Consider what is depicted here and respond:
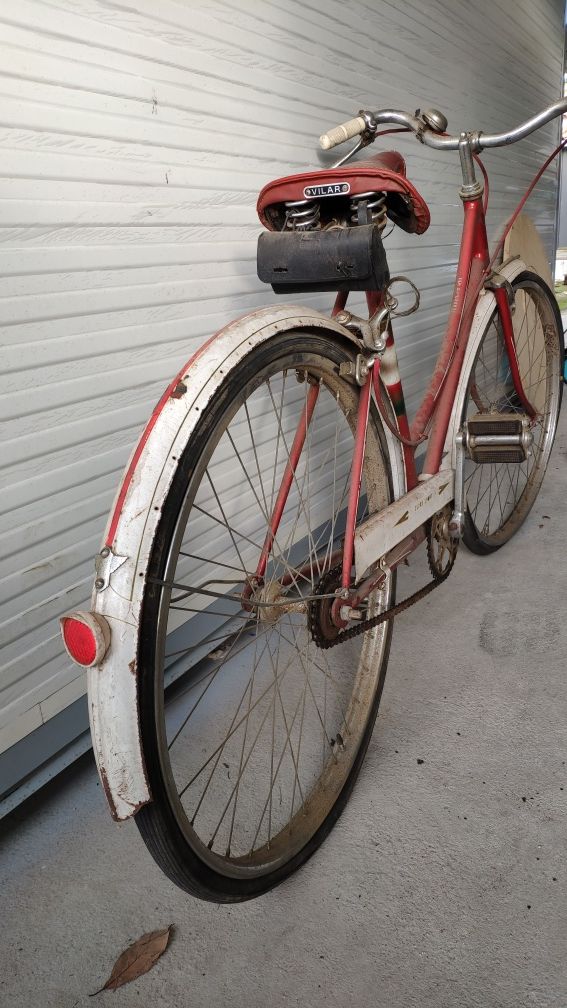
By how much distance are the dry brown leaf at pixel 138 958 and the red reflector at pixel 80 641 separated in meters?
0.63

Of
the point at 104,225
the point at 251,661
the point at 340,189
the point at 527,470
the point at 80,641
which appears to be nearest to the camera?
the point at 80,641

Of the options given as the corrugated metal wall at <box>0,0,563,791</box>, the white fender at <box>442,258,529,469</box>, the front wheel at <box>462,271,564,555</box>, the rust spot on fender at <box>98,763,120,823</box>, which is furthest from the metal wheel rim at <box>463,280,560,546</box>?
the rust spot on fender at <box>98,763,120,823</box>

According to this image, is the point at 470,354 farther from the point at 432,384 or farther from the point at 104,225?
the point at 104,225

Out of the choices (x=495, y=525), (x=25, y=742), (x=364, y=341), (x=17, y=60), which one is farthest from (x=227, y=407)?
(x=495, y=525)

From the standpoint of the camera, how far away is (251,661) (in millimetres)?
2092

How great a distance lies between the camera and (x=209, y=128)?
175 centimetres

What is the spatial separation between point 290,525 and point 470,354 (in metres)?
0.75

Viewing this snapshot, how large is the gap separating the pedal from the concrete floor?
560 mm

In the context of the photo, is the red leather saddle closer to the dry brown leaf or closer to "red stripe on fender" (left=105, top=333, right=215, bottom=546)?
"red stripe on fender" (left=105, top=333, right=215, bottom=546)

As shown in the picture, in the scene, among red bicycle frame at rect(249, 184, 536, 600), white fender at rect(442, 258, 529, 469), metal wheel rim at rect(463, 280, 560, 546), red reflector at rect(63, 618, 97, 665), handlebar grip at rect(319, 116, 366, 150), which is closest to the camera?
red reflector at rect(63, 618, 97, 665)

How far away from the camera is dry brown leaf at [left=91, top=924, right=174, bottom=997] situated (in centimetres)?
124

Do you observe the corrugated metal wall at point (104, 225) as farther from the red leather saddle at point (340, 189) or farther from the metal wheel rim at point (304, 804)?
the metal wheel rim at point (304, 804)

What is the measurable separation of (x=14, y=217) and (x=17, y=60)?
259 millimetres

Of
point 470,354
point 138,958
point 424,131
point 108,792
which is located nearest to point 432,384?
point 470,354
